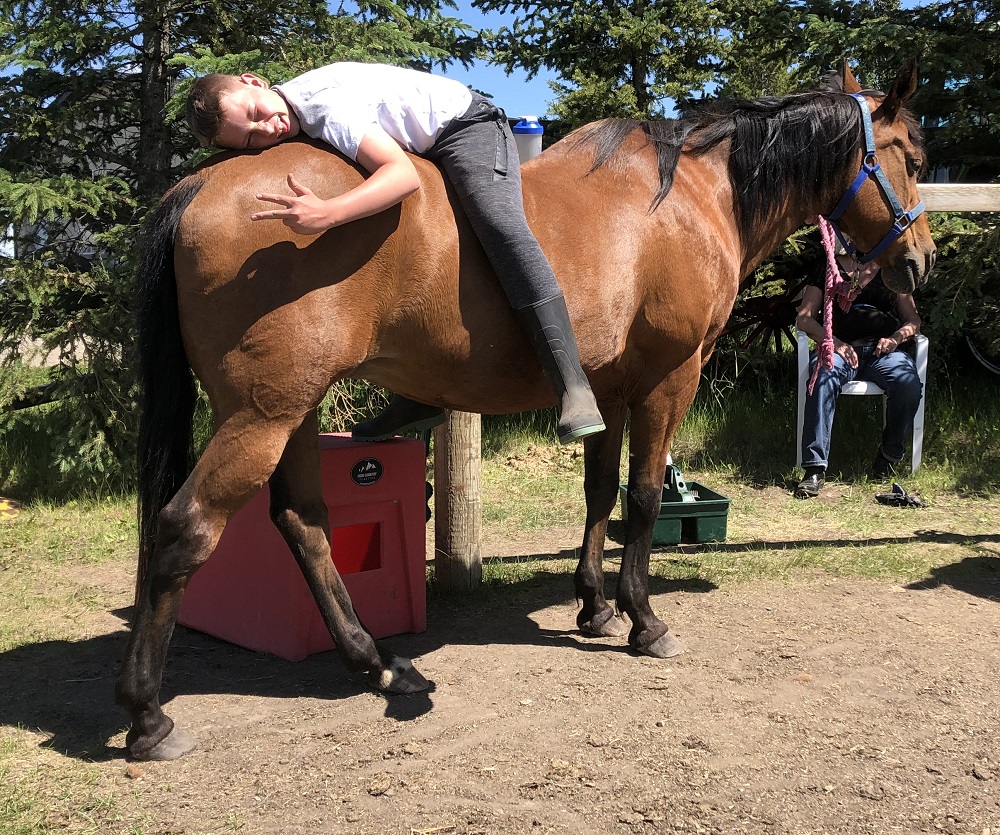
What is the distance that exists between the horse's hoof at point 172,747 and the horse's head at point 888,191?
11.0ft

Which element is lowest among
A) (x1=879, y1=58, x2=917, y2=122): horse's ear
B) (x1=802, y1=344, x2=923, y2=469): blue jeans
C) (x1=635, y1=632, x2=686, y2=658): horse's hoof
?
(x1=635, y1=632, x2=686, y2=658): horse's hoof

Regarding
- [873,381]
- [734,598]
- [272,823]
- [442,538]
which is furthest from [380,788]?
[873,381]

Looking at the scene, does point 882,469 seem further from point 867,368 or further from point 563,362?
point 563,362

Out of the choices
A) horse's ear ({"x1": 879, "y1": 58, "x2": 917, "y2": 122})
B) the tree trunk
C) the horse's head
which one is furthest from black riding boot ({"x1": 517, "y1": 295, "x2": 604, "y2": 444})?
the tree trunk

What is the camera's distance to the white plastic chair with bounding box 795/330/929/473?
669cm

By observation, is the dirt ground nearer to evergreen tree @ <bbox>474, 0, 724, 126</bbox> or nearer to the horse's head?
the horse's head

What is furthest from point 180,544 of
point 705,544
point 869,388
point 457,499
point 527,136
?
point 869,388

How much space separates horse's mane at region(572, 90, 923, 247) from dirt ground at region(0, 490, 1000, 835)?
74.1 inches

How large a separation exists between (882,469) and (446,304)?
488 cm

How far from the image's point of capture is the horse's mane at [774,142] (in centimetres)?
381

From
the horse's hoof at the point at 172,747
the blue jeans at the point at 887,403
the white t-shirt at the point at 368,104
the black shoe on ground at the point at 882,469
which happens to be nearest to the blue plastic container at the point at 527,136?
the white t-shirt at the point at 368,104

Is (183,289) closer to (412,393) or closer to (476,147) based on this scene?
(412,393)

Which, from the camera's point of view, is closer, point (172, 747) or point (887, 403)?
point (172, 747)

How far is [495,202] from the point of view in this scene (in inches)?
116
